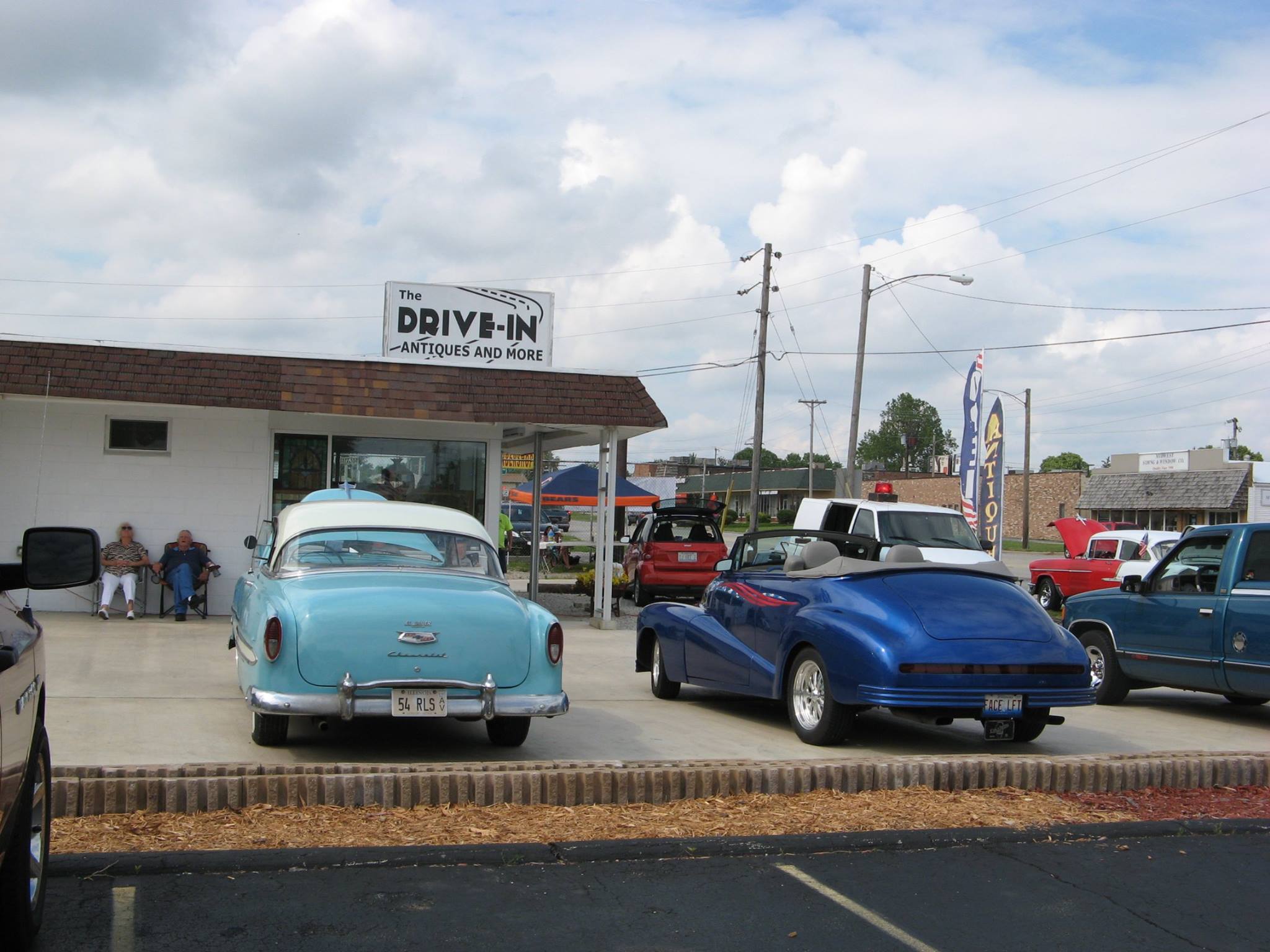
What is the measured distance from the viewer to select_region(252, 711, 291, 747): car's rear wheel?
310 inches

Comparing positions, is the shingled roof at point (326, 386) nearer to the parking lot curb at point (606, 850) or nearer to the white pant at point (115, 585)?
the white pant at point (115, 585)

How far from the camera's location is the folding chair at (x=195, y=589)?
1579 centimetres

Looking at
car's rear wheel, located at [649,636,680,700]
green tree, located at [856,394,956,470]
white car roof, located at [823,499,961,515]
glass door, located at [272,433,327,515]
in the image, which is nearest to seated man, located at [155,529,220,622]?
glass door, located at [272,433,327,515]

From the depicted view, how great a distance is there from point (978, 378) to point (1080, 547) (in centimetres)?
457

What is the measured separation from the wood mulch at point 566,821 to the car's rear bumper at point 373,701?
1090 mm

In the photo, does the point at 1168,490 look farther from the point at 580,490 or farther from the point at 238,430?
Answer: the point at 238,430

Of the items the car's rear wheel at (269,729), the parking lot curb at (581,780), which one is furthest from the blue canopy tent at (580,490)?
the parking lot curb at (581,780)

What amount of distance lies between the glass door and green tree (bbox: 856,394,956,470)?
419ft

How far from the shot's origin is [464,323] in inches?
674

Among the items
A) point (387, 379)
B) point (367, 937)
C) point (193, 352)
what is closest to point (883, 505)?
point (387, 379)

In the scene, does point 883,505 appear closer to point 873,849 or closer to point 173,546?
point 173,546

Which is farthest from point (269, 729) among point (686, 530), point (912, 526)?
point (686, 530)

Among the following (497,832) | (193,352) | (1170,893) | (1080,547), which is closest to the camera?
(1170,893)

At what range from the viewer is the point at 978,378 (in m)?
24.5
